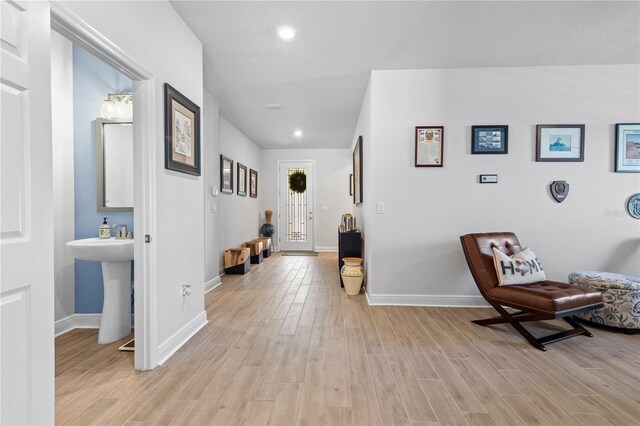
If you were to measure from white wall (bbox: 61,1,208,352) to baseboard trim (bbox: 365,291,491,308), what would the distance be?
6.02ft

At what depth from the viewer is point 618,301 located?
2596 mm

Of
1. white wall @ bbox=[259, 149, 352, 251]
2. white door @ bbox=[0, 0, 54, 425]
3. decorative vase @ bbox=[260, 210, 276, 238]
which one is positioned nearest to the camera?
white door @ bbox=[0, 0, 54, 425]

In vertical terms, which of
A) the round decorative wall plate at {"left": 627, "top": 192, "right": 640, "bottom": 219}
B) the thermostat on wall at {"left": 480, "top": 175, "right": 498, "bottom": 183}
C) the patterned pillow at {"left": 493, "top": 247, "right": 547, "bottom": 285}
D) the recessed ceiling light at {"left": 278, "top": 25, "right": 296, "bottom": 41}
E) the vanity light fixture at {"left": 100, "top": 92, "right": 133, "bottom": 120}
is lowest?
the patterned pillow at {"left": 493, "top": 247, "right": 547, "bottom": 285}

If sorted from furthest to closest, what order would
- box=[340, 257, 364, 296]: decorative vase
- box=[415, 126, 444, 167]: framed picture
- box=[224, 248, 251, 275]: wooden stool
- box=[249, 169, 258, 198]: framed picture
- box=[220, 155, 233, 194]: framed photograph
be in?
box=[249, 169, 258, 198]: framed picture, box=[224, 248, 251, 275]: wooden stool, box=[220, 155, 233, 194]: framed photograph, box=[340, 257, 364, 296]: decorative vase, box=[415, 126, 444, 167]: framed picture

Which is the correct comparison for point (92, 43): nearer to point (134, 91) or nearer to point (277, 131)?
point (134, 91)

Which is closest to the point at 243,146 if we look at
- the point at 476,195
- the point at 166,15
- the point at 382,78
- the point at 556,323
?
the point at 382,78

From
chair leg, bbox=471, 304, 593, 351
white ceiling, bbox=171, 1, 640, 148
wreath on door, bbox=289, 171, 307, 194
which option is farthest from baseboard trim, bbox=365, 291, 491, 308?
wreath on door, bbox=289, 171, 307, 194

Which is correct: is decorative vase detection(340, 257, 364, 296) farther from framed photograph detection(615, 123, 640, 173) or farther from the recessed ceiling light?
framed photograph detection(615, 123, 640, 173)

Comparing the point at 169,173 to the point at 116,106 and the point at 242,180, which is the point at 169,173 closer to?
the point at 116,106

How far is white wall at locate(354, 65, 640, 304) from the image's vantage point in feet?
10.5

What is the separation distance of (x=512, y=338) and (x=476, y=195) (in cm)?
145

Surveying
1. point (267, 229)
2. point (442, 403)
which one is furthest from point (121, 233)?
point (267, 229)

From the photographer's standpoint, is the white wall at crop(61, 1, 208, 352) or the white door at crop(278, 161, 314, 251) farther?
the white door at crop(278, 161, 314, 251)

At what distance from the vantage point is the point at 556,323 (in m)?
2.88
